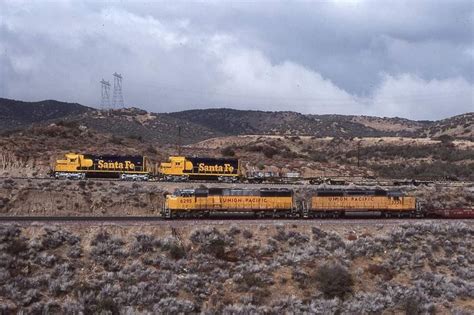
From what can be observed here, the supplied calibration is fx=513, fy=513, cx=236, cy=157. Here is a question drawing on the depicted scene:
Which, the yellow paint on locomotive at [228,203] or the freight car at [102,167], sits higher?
the freight car at [102,167]

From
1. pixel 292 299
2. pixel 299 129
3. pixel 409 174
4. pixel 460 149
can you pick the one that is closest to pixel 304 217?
pixel 292 299

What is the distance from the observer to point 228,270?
26.8 m

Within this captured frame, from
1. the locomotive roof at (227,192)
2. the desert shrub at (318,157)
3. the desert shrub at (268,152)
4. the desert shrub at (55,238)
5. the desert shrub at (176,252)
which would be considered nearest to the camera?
the desert shrub at (55,238)

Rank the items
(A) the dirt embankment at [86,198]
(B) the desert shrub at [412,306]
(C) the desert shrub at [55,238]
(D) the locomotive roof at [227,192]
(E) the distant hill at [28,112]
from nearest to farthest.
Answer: (B) the desert shrub at [412,306] → (C) the desert shrub at [55,238] → (D) the locomotive roof at [227,192] → (A) the dirt embankment at [86,198] → (E) the distant hill at [28,112]

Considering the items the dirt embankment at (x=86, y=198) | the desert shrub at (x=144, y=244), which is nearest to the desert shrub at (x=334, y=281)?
the desert shrub at (x=144, y=244)

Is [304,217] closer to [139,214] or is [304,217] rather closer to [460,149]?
[139,214]

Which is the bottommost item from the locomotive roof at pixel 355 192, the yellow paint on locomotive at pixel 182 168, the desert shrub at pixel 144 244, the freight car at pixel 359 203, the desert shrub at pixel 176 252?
the desert shrub at pixel 176 252

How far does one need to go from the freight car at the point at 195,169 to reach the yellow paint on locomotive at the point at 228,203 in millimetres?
23938

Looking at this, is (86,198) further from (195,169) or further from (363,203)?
(363,203)

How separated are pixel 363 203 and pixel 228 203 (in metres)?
11.1

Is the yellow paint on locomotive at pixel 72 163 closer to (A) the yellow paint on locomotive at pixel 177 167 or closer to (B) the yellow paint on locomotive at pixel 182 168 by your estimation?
(A) the yellow paint on locomotive at pixel 177 167

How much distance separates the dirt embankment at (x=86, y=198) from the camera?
4434 cm

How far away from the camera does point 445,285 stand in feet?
89.7

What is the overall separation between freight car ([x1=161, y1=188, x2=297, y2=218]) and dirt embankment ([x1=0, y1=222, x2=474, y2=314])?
20.5 ft
